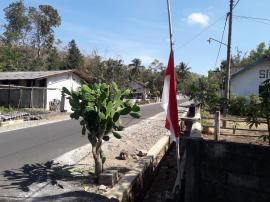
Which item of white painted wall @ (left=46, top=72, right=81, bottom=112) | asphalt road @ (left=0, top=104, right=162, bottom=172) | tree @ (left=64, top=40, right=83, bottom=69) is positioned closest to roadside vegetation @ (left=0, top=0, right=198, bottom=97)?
tree @ (left=64, top=40, right=83, bottom=69)

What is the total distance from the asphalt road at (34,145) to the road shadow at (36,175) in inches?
19.2

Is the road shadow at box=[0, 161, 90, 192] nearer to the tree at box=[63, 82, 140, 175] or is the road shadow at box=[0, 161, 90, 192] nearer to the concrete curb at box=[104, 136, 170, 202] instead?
the tree at box=[63, 82, 140, 175]

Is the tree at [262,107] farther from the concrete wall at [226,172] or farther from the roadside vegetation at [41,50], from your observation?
the roadside vegetation at [41,50]

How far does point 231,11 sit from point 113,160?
16405mm

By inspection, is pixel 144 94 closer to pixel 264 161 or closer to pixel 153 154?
pixel 153 154

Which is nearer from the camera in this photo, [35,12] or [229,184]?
[229,184]

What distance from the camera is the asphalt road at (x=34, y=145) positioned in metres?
11.1

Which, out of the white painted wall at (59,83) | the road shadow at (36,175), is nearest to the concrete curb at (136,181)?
the road shadow at (36,175)

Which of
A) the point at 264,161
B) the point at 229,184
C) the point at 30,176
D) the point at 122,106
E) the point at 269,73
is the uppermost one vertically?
the point at 269,73

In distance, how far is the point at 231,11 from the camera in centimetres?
2428

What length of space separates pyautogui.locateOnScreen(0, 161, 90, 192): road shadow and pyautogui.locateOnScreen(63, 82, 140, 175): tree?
0.87 m

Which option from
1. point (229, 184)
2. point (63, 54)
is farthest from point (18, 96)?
point (63, 54)

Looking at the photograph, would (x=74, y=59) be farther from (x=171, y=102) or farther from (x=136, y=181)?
(x=171, y=102)

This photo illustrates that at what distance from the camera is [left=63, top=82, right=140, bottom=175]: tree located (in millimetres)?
8695
